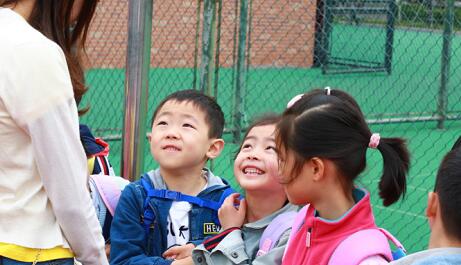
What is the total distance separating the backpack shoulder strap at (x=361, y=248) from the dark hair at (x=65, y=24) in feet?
2.85

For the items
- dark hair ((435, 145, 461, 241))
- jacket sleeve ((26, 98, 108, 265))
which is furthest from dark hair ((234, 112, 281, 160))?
dark hair ((435, 145, 461, 241))

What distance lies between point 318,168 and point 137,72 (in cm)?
129

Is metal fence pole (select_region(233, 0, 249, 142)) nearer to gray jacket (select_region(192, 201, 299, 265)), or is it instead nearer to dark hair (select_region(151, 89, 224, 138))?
dark hair (select_region(151, 89, 224, 138))

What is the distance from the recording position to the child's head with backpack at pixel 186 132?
322 cm

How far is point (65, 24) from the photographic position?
2291mm

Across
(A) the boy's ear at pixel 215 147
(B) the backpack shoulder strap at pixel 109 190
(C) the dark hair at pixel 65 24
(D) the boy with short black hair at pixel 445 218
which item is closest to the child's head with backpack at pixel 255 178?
(A) the boy's ear at pixel 215 147

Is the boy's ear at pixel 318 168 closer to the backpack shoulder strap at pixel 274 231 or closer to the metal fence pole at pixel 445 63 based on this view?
the backpack shoulder strap at pixel 274 231

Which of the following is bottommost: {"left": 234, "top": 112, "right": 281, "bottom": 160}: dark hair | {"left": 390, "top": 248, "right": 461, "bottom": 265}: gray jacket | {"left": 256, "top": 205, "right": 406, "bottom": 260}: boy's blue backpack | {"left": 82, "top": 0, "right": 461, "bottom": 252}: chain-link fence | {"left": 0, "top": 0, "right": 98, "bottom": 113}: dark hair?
{"left": 82, "top": 0, "right": 461, "bottom": 252}: chain-link fence

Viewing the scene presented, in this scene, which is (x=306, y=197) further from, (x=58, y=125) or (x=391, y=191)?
(x=58, y=125)

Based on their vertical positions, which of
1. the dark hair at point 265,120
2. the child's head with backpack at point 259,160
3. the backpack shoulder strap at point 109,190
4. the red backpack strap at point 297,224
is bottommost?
the backpack shoulder strap at point 109,190

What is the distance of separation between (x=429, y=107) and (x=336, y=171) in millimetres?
9782

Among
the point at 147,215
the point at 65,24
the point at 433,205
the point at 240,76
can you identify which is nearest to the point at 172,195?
the point at 147,215

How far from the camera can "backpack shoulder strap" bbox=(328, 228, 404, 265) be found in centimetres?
239

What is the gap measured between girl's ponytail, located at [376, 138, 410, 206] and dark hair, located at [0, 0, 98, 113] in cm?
92
